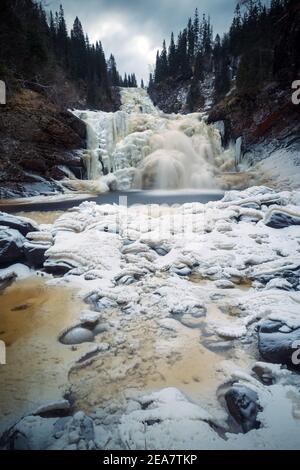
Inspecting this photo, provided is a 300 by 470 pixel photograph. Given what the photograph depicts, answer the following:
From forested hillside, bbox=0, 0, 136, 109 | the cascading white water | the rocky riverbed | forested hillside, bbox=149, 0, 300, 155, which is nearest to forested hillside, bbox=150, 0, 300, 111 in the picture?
forested hillside, bbox=149, 0, 300, 155

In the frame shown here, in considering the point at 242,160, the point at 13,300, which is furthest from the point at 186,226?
the point at 242,160

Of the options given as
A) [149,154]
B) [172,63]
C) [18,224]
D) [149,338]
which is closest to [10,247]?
[18,224]

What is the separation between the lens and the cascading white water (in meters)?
16.1

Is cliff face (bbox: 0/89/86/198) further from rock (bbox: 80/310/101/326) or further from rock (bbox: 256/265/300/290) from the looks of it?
rock (bbox: 256/265/300/290)

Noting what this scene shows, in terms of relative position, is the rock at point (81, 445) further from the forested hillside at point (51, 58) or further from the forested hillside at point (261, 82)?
the forested hillside at point (261, 82)

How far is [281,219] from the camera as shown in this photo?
20.9ft

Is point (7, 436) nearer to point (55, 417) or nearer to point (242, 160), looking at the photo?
point (55, 417)

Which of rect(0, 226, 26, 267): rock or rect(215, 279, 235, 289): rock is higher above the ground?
rect(0, 226, 26, 267): rock

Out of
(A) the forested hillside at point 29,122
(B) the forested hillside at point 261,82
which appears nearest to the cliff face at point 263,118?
(B) the forested hillside at point 261,82

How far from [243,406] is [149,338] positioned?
1212 mm

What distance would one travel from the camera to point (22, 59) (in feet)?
53.9

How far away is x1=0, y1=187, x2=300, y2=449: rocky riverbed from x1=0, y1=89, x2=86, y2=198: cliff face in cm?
946

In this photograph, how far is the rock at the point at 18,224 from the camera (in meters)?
5.67

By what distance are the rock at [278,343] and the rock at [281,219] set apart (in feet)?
12.9
